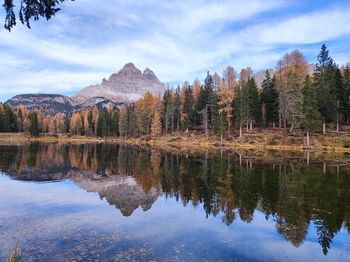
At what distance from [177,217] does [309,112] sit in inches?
2340

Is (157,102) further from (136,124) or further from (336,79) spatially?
(336,79)

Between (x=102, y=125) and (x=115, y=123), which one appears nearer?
(x=115, y=123)

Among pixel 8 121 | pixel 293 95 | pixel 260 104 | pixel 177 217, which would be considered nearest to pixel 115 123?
pixel 8 121

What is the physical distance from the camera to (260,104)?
9469 centimetres

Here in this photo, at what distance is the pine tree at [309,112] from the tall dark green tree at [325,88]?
4760mm

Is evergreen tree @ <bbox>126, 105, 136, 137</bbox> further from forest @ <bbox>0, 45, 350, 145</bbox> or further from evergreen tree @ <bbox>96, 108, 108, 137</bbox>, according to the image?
evergreen tree @ <bbox>96, 108, 108, 137</bbox>

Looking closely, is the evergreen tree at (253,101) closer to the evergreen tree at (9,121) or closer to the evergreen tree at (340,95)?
the evergreen tree at (340,95)

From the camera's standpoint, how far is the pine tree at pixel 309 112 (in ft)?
228

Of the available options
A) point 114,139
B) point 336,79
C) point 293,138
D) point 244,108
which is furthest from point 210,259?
point 114,139

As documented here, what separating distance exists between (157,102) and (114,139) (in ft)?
104

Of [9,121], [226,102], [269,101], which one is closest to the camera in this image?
[269,101]

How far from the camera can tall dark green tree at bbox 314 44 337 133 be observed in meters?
78.3

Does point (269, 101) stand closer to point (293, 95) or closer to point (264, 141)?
point (293, 95)

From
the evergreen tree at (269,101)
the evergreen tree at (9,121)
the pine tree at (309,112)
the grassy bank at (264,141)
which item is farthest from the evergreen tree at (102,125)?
the pine tree at (309,112)
